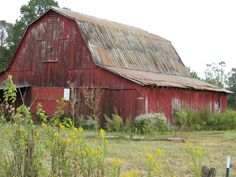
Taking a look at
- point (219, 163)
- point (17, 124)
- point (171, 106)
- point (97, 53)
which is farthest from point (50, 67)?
point (17, 124)

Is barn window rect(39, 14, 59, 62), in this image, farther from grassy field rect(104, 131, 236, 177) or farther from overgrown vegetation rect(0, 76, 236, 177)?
overgrown vegetation rect(0, 76, 236, 177)

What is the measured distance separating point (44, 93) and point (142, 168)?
1871 centimetres

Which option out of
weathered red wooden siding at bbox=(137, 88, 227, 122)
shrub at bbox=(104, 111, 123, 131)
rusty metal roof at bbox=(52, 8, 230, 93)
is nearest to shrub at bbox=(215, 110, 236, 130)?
weathered red wooden siding at bbox=(137, 88, 227, 122)

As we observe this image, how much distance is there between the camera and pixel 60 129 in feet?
17.9

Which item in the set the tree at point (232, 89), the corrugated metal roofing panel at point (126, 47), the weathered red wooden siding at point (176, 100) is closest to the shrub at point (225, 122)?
the weathered red wooden siding at point (176, 100)

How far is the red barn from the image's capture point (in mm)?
25344

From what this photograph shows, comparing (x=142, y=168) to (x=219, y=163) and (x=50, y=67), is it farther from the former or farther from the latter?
(x=50, y=67)

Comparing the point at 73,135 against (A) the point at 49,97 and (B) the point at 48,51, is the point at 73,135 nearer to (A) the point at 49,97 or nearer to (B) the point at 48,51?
(A) the point at 49,97

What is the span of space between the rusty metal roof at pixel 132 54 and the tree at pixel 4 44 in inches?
646

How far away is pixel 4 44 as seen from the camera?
173 feet

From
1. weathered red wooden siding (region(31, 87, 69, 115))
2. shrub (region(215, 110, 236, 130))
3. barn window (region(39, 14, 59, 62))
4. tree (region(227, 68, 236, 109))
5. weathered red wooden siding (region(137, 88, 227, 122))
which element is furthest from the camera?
tree (region(227, 68, 236, 109))

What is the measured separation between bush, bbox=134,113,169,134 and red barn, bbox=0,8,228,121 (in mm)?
1481

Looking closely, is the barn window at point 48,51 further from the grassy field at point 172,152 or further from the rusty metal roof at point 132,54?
the grassy field at point 172,152

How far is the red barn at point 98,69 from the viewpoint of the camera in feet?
83.1
